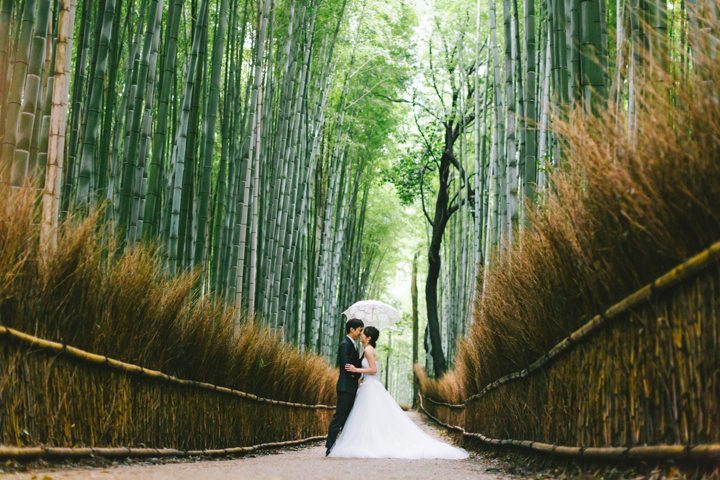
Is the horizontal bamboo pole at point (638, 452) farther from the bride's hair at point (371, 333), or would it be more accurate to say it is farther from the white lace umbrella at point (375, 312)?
the white lace umbrella at point (375, 312)

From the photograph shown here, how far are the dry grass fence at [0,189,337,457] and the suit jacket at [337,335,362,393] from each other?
24.3 inches

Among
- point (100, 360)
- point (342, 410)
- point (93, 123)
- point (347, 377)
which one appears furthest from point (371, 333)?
point (100, 360)

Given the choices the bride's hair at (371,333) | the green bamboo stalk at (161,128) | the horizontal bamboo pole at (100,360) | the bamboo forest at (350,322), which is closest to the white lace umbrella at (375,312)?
the bamboo forest at (350,322)

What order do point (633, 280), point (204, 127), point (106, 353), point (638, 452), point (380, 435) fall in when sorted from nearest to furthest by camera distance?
1. point (638, 452)
2. point (633, 280)
3. point (106, 353)
4. point (380, 435)
5. point (204, 127)

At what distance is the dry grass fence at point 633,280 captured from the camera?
210 centimetres

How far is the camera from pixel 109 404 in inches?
145

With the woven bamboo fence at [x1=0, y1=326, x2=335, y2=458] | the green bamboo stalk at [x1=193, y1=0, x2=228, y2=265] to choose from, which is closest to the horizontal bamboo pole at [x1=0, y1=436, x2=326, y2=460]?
the woven bamboo fence at [x1=0, y1=326, x2=335, y2=458]

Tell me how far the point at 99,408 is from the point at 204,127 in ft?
9.97

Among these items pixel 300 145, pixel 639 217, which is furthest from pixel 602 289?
pixel 300 145

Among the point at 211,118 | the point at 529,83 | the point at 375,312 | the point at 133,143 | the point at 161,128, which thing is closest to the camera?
the point at 133,143

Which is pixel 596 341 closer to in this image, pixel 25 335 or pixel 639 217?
pixel 639 217

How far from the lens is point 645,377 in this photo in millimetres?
2430

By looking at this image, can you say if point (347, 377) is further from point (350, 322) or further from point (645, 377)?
point (645, 377)

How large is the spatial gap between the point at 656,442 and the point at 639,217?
2.12ft
